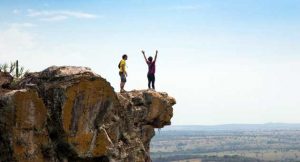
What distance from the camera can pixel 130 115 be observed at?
32.3 metres

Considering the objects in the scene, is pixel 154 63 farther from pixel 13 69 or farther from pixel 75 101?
pixel 13 69

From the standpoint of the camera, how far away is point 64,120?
25.5m

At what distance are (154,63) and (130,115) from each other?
6537 millimetres

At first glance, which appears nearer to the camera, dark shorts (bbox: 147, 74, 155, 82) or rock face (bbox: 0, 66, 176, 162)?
rock face (bbox: 0, 66, 176, 162)

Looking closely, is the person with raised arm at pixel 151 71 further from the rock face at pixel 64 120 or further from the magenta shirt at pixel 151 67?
the rock face at pixel 64 120

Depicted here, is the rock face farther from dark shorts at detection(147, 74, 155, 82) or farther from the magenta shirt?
the magenta shirt

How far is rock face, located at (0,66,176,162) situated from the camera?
23.8m

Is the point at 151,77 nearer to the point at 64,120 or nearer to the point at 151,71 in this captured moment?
the point at 151,71

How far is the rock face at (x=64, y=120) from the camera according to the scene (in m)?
23.8

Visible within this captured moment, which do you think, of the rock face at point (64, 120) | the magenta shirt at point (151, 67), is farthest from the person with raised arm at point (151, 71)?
the rock face at point (64, 120)

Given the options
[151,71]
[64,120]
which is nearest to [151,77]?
[151,71]

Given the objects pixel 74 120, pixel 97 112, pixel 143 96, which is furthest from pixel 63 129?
pixel 143 96

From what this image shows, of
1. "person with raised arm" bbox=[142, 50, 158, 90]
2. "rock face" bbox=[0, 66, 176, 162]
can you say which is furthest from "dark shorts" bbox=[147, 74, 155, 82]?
"rock face" bbox=[0, 66, 176, 162]

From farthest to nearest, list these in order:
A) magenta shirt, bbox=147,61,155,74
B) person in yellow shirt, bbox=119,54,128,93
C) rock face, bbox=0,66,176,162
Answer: magenta shirt, bbox=147,61,155,74
person in yellow shirt, bbox=119,54,128,93
rock face, bbox=0,66,176,162
